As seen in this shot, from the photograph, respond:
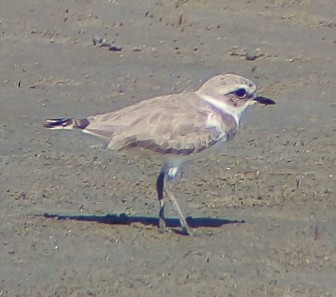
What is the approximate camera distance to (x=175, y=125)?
8430 mm

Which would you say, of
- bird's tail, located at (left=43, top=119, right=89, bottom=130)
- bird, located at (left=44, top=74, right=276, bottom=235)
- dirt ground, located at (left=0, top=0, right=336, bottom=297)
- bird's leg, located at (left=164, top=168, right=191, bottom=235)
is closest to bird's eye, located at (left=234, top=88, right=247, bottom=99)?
bird, located at (left=44, top=74, right=276, bottom=235)

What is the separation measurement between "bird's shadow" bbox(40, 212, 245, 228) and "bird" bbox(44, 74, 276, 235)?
16cm

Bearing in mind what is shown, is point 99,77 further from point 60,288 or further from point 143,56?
point 60,288

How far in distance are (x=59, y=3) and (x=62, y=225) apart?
7.46 metres

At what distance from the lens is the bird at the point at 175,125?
8.38 meters

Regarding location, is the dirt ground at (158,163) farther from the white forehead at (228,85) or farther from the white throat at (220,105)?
the white forehead at (228,85)

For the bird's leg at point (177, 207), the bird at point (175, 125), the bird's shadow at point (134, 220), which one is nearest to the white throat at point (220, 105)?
the bird at point (175, 125)

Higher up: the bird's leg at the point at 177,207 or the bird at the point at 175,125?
the bird at the point at 175,125

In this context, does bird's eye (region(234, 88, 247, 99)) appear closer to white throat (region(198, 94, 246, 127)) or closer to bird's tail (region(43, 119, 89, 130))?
white throat (region(198, 94, 246, 127))

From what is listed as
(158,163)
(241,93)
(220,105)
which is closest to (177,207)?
(220,105)

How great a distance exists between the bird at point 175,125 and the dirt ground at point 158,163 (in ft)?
1.47

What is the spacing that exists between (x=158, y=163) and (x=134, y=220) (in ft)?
4.71

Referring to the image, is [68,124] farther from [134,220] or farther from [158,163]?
[158,163]

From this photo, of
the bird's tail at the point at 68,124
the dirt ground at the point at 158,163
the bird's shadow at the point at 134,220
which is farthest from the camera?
the bird's shadow at the point at 134,220
